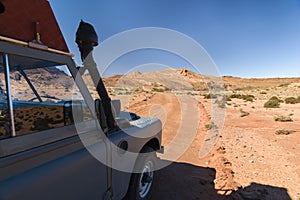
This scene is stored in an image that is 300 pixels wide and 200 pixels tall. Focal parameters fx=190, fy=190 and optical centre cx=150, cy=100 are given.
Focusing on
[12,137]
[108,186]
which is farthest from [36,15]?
[108,186]

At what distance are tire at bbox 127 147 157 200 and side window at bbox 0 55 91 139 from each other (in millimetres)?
1160

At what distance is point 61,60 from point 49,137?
0.66 metres

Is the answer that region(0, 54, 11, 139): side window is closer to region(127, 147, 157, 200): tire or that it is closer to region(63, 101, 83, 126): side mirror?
region(63, 101, 83, 126): side mirror

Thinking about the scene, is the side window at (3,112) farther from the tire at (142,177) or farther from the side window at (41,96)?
the tire at (142,177)

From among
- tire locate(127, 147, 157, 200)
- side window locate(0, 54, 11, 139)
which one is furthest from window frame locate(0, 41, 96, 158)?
tire locate(127, 147, 157, 200)

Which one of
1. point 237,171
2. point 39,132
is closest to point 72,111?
point 39,132

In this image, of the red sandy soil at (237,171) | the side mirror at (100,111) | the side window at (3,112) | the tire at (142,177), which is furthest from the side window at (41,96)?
the red sandy soil at (237,171)

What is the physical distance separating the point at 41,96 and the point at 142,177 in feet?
6.62

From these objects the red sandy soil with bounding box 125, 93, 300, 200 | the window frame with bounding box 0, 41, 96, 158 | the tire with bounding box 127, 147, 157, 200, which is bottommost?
the red sandy soil with bounding box 125, 93, 300, 200

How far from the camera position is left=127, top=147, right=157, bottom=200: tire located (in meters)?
2.62

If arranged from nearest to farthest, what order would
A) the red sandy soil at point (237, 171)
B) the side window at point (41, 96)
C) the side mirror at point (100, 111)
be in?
1. the side window at point (41, 96)
2. the side mirror at point (100, 111)
3. the red sandy soil at point (237, 171)

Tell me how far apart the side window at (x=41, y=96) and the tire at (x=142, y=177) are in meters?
1.16

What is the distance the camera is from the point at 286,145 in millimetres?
6055

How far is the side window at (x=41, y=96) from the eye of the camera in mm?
1494
